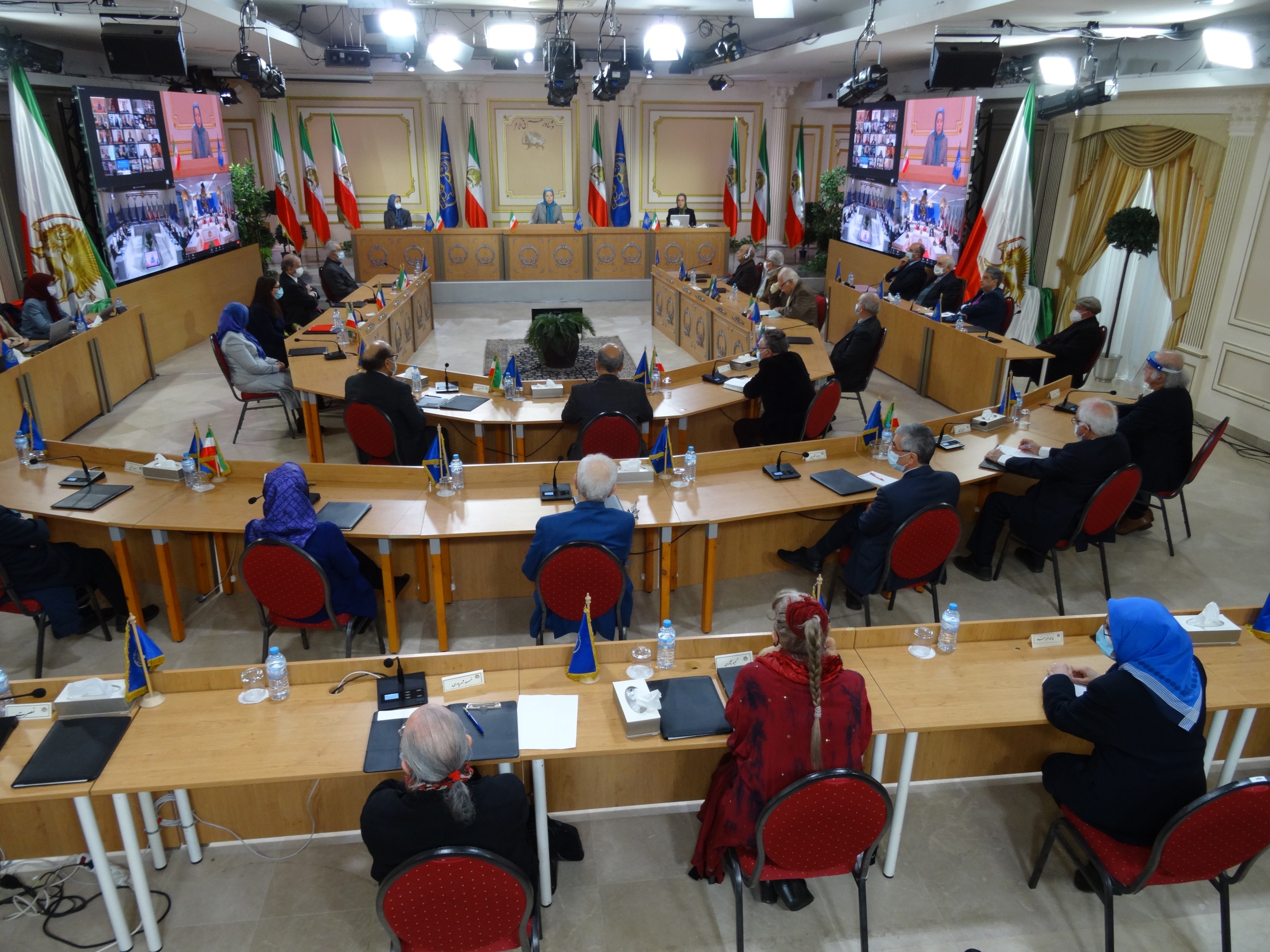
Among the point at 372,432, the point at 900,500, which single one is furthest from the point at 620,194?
the point at 900,500

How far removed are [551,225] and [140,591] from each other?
29.7 ft

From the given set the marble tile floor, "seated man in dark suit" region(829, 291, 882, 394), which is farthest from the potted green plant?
the marble tile floor

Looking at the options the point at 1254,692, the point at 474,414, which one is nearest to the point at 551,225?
the point at 474,414

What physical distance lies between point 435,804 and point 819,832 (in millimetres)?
1081

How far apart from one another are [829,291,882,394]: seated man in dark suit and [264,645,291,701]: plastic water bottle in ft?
17.5

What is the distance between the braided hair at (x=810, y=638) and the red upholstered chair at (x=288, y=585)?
2.14 metres

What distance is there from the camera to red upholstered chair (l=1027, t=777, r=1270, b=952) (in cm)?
237

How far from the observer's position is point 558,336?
859cm

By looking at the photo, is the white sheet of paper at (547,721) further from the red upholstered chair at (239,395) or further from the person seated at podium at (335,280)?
the person seated at podium at (335,280)

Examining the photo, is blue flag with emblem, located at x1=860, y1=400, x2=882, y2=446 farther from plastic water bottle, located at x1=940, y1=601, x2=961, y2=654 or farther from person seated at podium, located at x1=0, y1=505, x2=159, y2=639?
person seated at podium, located at x1=0, y1=505, x2=159, y2=639

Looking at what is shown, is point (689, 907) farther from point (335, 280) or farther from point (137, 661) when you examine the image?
point (335, 280)

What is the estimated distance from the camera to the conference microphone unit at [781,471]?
476 cm

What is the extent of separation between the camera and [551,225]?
12758 mm

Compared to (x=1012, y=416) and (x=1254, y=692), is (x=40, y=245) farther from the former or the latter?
(x=1254, y=692)
